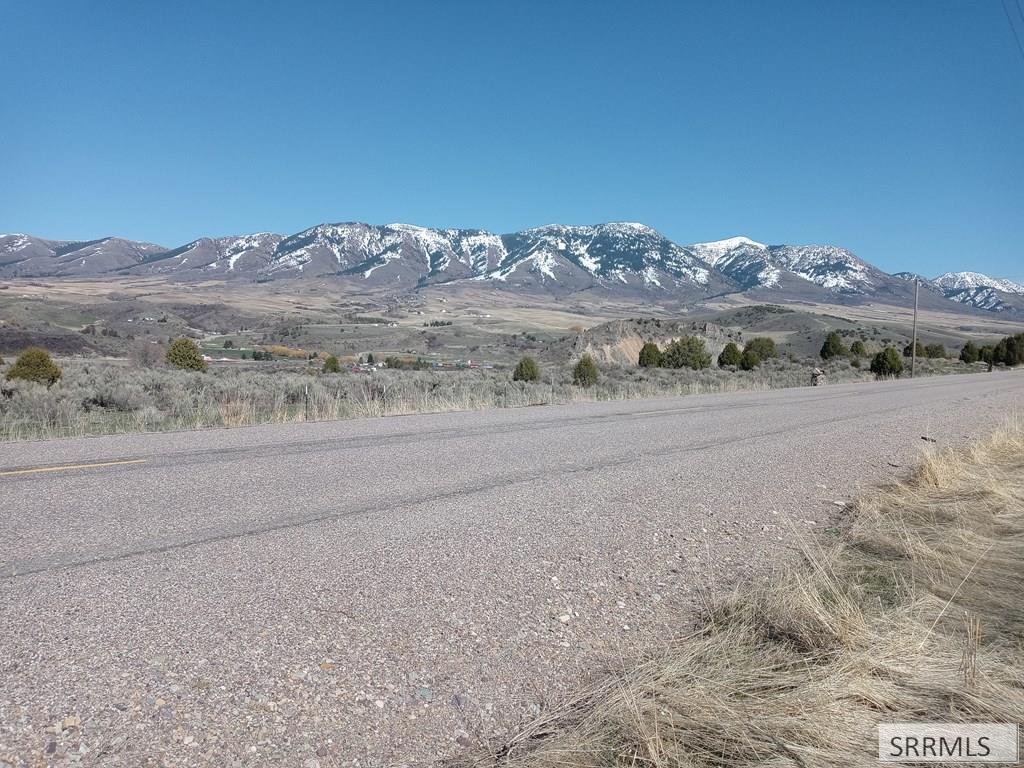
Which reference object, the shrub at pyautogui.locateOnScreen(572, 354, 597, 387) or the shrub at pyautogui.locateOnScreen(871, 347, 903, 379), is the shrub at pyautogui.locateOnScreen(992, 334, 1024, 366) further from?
the shrub at pyautogui.locateOnScreen(572, 354, 597, 387)

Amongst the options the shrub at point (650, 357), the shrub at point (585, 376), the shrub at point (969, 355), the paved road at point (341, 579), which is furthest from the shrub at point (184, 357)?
the shrub at point (969, 355)

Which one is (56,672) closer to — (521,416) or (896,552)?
(896,552)

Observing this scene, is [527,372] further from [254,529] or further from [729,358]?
[254,529]

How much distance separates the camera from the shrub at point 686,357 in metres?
39.5

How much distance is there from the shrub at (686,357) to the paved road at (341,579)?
99.6 feet

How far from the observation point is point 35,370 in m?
18.7

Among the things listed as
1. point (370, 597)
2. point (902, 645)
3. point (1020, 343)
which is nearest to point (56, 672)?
point (370, 597)

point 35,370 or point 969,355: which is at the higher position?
point 35,370

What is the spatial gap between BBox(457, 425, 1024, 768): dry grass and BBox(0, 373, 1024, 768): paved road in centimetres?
32

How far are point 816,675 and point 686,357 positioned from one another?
37.8 m

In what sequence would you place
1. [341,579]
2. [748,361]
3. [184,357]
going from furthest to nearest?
[748,361] < [184,357] < [341,579]

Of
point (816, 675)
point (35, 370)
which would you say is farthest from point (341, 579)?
point (35, 370)

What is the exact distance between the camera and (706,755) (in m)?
2.65

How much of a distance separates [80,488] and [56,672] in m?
4.06
